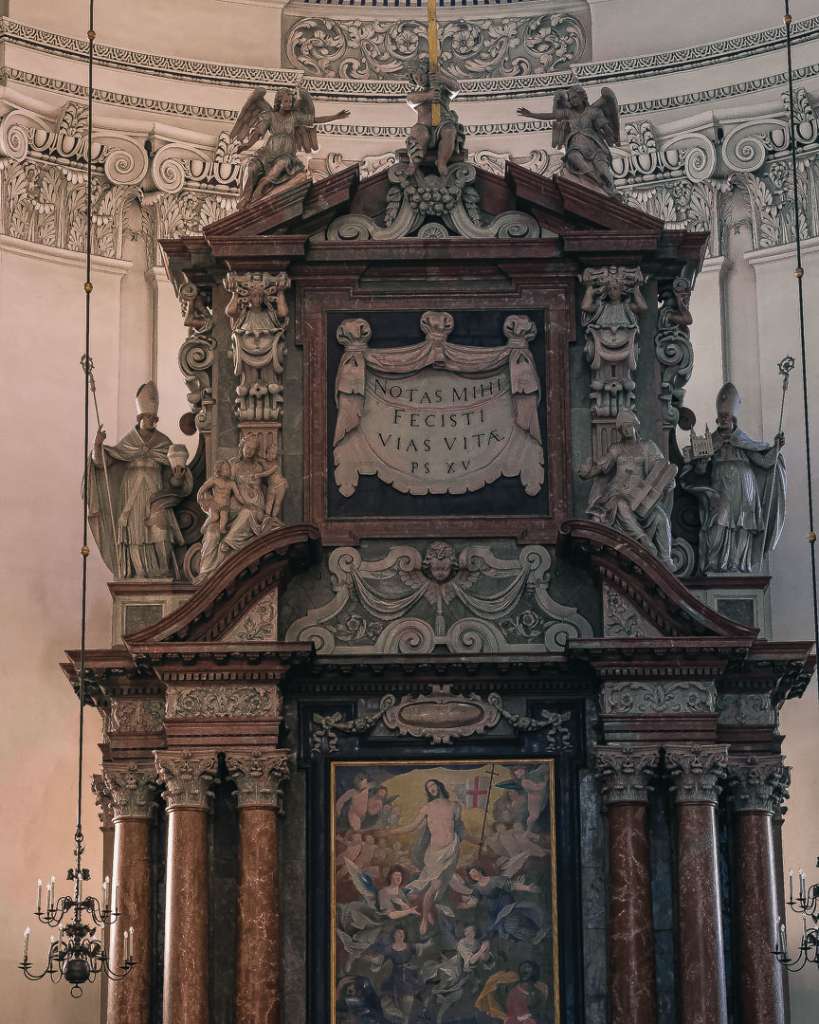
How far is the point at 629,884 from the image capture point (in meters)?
20.8

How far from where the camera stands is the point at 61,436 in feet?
81.6

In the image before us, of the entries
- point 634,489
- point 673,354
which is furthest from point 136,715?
point 673,354

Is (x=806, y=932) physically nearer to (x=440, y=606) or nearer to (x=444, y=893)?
(x=444, y=893)

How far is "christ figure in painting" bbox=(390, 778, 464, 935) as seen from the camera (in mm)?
21188

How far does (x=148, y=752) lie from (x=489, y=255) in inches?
181

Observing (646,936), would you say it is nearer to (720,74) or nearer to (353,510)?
(353,510)

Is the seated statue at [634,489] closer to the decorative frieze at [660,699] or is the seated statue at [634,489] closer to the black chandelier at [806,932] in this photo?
the decorative frieze at [660,699]

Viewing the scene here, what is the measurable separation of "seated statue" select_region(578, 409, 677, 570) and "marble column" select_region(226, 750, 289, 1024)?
120 inches

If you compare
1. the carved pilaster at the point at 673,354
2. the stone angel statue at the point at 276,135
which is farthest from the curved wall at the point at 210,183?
the stone angel statue at the point at 276,135

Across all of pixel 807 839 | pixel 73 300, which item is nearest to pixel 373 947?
pixel 807 839

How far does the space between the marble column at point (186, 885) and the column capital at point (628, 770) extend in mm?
2872

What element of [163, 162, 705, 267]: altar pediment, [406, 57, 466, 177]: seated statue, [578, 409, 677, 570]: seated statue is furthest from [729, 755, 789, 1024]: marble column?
[406, 57, 466, 177]: seated statue

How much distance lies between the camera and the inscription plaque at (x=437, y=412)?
21969 millimetres

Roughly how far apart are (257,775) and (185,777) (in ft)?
1.71
